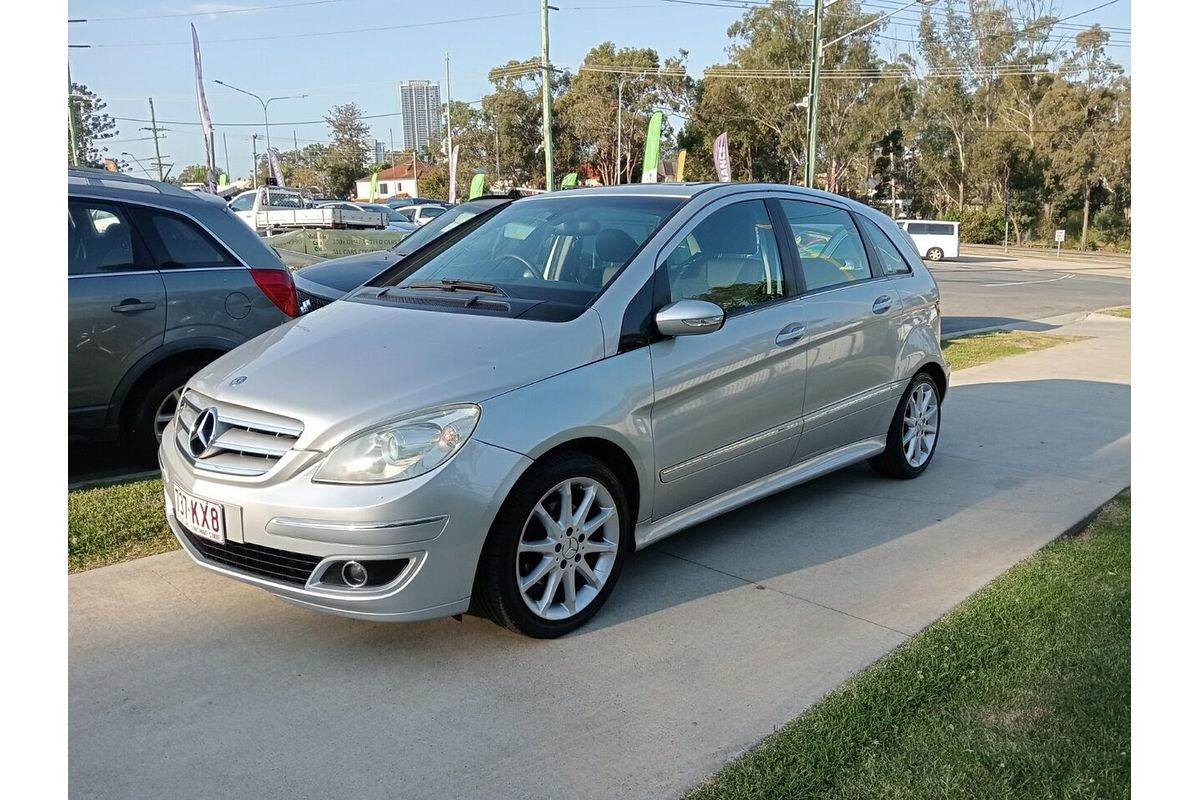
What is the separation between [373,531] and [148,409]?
3.17m

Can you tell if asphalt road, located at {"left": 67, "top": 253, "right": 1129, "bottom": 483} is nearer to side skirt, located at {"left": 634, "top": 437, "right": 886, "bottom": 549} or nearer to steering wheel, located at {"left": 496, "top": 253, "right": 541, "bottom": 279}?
steering wheel, located at {"left": 496, "top": 253, "right": 541, "bottom": 279}

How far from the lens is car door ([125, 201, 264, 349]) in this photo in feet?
19.0

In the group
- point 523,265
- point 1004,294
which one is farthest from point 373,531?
point 1004,294

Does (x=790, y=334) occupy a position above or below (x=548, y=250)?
below

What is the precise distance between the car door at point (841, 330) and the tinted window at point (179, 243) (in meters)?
3.43

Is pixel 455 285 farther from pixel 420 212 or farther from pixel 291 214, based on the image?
pixel 420 212

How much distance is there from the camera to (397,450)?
3.33 meters

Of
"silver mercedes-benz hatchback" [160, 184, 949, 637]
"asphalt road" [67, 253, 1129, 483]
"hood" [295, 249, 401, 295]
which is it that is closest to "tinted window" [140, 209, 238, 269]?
"asphalt road" [67, 253, 1129, 483]

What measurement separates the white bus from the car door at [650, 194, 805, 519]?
38.5 metres

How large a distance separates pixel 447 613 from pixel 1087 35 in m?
60.1

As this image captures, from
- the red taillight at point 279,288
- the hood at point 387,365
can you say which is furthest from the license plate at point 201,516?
the red taillight at point 279,288

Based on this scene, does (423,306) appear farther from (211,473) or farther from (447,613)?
(447,613)

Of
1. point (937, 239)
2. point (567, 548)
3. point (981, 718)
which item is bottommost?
point (981, 718)

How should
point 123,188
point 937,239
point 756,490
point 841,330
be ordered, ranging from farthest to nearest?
point 937,239 → point 123,188 → point 841,330 → point 756,490
